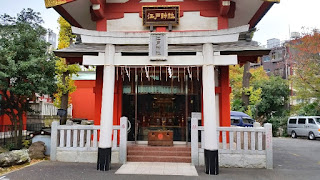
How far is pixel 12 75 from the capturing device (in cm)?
1042

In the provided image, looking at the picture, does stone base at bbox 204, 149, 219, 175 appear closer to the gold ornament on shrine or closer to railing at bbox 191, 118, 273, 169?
railing at bbox 191, 118, 273, 169

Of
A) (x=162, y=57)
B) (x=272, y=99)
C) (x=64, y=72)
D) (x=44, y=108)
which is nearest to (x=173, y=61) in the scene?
(x=162, y=57)

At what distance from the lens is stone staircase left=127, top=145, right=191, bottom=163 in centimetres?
898

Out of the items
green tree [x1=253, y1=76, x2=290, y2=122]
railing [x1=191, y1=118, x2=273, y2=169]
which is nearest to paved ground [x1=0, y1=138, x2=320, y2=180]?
railing [x1=191, y1=118, x2=273, y2=169]

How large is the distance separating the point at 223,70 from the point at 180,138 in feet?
11.5

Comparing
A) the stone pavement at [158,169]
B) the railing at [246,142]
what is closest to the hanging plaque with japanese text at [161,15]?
the railing at [246,142]

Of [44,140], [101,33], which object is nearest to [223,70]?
[101,33]

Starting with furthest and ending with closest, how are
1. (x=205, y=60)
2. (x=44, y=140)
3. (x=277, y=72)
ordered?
(x=277, y=72)
(x=44, y=140)
(x=205, y=60)

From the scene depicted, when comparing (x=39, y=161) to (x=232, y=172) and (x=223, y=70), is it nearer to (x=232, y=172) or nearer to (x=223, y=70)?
(x=232, y=172)

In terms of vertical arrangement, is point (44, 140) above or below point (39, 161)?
above

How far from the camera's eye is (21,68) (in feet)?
34.2

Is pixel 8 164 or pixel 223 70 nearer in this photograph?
pixel 8 164

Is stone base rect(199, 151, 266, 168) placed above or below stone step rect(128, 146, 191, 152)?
below

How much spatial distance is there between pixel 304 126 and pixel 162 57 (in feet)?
64.2
